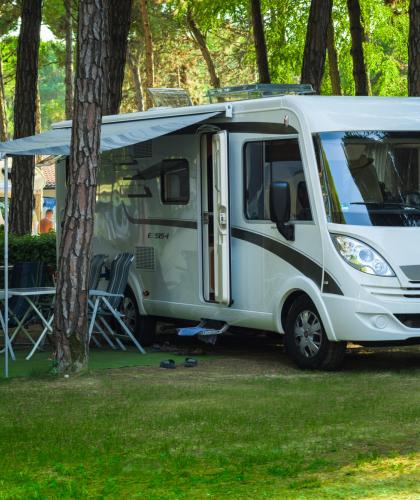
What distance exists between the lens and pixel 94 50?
11.1 m

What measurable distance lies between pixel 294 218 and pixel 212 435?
3.98 m

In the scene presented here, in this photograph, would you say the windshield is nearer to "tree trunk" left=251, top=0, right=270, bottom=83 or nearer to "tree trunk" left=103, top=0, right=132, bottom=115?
"tree trunk" left=103, top=0, right=132, bottom=115

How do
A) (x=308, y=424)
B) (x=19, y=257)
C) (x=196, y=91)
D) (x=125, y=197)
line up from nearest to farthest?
1. (x=308, y=424)
2. (x=125, y=197)
3. (x=19, y=257)
4. (x=196, y=91)

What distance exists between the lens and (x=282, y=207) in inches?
457

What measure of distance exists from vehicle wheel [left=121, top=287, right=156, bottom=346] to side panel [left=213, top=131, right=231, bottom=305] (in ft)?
5.53

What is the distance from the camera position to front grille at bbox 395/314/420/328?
1089 cm

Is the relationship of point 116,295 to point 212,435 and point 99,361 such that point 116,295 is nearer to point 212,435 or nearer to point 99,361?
→ point 99,361

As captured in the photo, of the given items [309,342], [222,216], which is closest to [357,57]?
[222,216]

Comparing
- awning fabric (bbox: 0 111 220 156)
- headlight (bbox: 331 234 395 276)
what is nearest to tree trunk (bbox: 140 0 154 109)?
awning fabric (bbox: 0 111 220 156)

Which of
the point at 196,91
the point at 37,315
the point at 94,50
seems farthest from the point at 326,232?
the point at 196,91

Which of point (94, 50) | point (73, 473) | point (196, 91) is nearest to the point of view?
point (73, 473)

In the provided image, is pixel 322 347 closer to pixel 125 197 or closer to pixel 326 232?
pixel 326 232

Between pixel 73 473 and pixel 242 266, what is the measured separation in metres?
5.61

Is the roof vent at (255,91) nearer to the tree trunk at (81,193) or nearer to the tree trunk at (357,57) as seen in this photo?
the tree trunk at (81,193)
